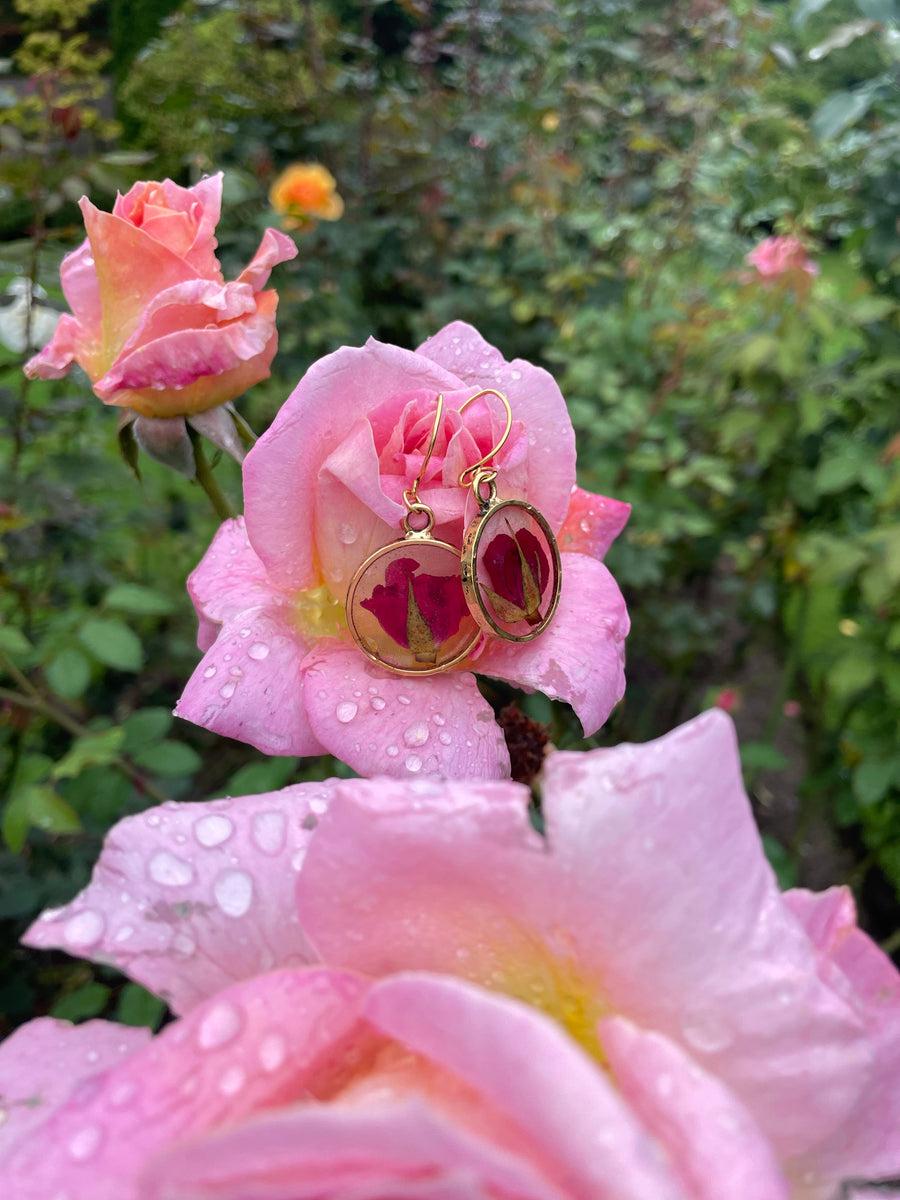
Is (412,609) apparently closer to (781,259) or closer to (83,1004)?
(83,1004)

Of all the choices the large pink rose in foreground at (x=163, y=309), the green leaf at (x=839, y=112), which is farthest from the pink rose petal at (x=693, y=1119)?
the green leaf at (x=839, y=112)

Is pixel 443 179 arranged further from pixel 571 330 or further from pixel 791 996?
pixel 791 996

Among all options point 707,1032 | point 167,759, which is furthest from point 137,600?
point 707,1032

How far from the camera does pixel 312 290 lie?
1.92m

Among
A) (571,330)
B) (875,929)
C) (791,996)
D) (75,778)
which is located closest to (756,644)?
(875,929)

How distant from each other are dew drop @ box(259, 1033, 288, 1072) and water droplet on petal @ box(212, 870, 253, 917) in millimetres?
54

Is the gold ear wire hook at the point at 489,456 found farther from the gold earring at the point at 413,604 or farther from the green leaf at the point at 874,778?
the green leaf at the point at 874,778

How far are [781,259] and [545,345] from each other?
72 cm

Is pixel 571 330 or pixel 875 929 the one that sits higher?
pixel 571 330

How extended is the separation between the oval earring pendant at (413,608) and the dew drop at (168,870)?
0.18 meters

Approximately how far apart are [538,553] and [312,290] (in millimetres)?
1640

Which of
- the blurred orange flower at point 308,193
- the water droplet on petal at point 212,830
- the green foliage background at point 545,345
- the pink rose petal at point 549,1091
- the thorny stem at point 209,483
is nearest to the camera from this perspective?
the pink rose petal at point 549,1091

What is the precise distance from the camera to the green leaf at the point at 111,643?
89 centimetres

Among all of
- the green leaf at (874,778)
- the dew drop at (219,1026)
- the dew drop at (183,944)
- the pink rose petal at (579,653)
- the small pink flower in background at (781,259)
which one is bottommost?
the green leaf at (874,778)
